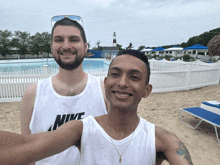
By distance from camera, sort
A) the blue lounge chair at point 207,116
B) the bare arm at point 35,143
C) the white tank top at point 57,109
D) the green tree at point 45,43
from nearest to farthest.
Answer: the bare arm at point 35,143 < the white tank top at point 57,109 < the blue lounge chair at point 207,116 < the green tree at point 45,43

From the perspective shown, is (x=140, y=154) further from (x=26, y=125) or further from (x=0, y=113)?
(x=0, y=113)

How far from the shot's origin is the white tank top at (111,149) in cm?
107

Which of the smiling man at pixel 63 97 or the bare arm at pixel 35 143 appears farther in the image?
the smiling man at pixel 63 97

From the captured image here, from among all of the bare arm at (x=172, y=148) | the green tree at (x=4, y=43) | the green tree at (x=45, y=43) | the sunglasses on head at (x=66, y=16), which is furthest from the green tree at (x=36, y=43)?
the bare arm at (x=172, y=148)

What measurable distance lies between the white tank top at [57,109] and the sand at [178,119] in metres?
2.85

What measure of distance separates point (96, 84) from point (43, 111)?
643 mm

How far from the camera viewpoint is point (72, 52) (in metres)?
1.48

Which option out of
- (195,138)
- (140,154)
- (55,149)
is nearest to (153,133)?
(140,154)

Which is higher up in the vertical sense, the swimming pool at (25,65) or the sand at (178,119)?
the swimming pool at (25,65)

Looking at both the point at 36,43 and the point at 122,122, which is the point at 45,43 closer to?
the point at 36,43

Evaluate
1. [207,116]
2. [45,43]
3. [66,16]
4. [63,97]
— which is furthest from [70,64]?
[45,43]

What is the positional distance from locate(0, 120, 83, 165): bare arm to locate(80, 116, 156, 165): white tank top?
0.09 m

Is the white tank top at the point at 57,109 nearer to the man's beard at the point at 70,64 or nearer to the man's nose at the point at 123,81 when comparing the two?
the man's beard at the point at 70,64

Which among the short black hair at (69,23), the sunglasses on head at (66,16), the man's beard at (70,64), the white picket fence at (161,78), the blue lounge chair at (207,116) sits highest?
the sunglasses on head at (66,16)
